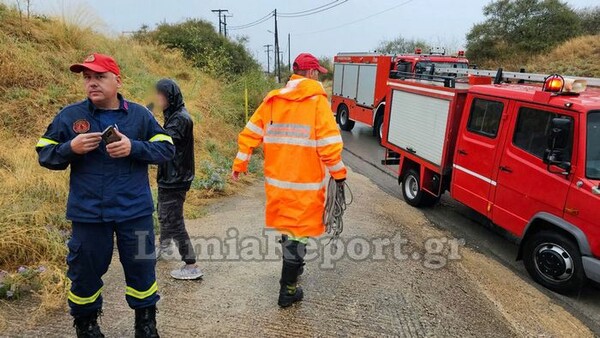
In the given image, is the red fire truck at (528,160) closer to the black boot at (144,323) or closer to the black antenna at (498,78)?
the black antenna at (498,78)

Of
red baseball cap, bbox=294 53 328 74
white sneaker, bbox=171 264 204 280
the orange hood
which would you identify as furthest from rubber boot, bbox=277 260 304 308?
red baseball cap, bbox=294 53 328 74

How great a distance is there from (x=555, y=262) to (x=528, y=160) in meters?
1.00

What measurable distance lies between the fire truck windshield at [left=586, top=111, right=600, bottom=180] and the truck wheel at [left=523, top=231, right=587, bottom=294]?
0.66m

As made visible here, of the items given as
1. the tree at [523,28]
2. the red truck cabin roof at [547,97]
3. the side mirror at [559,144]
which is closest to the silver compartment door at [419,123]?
the red truck cabin roof at [547,97]

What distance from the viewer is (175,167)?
3492mm

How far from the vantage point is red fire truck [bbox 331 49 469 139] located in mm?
11992

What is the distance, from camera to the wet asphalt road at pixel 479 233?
12.9 ft

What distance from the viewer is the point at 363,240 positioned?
4988 millimetres

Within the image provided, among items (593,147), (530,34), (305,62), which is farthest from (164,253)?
(530,34)

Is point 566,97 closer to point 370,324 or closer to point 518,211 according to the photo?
point 518,211

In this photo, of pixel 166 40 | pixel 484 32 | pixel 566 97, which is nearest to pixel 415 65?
pixel 566 97

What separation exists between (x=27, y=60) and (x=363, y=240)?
7.56 meters

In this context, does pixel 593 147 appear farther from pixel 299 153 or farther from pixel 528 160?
pixel 299 153

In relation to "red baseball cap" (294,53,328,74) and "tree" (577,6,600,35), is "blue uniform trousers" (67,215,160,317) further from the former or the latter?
"tree" (577,6,600,35)
